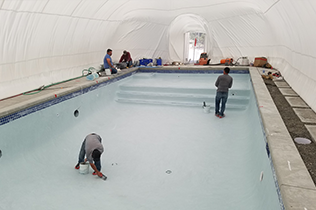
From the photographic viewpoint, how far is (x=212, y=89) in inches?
321

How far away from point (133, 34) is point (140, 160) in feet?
34.2

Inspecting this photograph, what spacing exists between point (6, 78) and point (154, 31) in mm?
9977

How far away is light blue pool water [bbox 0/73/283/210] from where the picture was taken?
331 centimetres

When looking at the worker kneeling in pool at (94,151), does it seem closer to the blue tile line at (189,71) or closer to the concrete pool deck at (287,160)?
the concrete pool deck at (287,160)

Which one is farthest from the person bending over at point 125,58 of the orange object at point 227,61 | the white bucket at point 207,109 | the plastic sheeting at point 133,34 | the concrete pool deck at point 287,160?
the concrete pool deck at point 287,160

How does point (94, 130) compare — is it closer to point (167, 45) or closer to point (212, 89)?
point (212, 89)

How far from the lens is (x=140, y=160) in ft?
14.7

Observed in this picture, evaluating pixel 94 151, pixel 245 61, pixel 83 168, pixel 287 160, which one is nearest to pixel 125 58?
pixel 245 61

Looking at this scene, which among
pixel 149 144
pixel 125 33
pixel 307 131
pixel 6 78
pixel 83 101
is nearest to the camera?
pixel 307 131

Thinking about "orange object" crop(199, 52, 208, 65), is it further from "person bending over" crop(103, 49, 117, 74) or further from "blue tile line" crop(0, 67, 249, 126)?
"person bending over" crop(103, 49, 117, 74)

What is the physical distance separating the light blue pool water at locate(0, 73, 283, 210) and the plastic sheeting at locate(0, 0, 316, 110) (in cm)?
185

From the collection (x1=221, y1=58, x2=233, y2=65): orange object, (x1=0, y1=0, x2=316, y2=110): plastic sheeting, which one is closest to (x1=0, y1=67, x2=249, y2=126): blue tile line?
(x1=0, y1=0, x2=316, y2=110): plastic sheeting

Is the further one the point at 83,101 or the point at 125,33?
the point at 125,33

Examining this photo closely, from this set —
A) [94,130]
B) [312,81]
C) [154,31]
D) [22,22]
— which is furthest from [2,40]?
[154,31]
